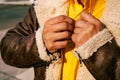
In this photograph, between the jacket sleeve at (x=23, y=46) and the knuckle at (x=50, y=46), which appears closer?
the knuckle at (x=50, y=46)

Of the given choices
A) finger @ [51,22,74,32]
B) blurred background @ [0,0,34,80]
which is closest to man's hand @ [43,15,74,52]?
finger @ [51,22,74,32]

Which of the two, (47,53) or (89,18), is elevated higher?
(89,18)

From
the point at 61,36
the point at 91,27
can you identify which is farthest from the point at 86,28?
the point at 61,36

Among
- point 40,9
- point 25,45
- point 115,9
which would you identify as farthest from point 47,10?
point 115,9

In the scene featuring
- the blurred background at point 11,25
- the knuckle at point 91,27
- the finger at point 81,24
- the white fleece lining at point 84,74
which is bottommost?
the blurred background at point 11,25

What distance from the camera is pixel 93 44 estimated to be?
1.40 metres

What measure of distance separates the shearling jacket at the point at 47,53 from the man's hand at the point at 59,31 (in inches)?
3.1

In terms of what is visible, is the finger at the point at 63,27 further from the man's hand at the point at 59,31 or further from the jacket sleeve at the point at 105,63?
the jacket sleeve at the point at 105,63

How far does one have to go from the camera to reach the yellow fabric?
157 cm

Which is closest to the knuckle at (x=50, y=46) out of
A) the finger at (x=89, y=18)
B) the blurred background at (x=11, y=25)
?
the finger at (x=89, y=18)

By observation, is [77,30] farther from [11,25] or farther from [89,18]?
[11,25]

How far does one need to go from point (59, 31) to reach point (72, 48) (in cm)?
19

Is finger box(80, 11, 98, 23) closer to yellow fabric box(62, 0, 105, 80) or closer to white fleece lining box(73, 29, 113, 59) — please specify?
white fleece lining box(73, 29, 113, 59)

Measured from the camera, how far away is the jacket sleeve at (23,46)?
1.66 metres
